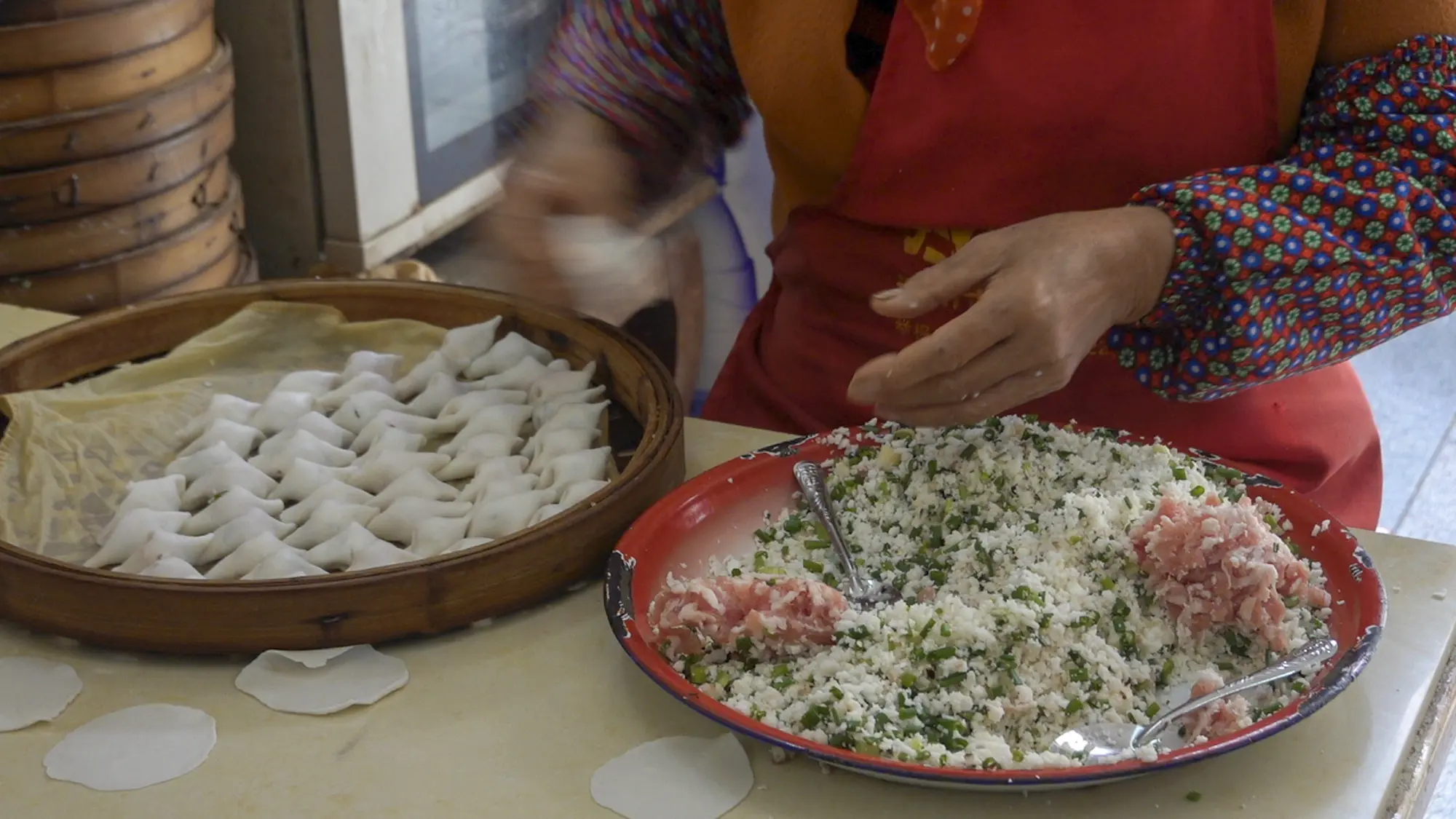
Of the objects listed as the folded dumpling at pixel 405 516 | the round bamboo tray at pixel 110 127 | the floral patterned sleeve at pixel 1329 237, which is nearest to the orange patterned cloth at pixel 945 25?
the floral patterned sleeve at pixel 1329 237

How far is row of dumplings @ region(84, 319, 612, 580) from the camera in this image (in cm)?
99

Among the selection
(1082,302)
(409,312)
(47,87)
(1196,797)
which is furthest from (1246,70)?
(47,87)

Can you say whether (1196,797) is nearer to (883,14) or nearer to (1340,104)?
(1340,104)

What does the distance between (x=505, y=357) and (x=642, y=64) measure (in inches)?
11.3

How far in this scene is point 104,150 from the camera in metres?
1.67

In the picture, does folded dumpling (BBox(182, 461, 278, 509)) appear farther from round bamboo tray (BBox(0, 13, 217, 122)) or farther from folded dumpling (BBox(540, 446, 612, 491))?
round bamboo tray (BBox(0, 13, 217, 122))

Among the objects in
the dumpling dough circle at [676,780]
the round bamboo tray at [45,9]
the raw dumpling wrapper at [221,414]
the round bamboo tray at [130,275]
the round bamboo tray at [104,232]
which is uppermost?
the round bamboo tray at [45,9]

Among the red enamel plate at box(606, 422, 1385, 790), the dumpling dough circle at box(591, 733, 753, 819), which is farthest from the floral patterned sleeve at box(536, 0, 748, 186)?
the dumpling dough circle at box(591, 733, 753, 819)

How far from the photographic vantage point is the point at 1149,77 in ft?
3.47

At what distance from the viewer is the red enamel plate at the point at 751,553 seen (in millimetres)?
701

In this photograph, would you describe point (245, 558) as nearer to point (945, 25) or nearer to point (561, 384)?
point (561, 384)

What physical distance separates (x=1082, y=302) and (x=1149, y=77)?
244mm

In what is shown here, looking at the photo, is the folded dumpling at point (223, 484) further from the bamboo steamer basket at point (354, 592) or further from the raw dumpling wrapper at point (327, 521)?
the bamboo steamer basket at point (354, 592)

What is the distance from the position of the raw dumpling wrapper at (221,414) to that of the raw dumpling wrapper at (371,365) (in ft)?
A: 0.28
